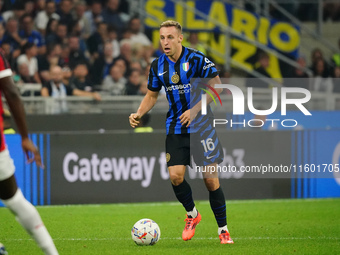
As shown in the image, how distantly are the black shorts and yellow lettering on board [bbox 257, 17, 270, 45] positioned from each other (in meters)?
10.7

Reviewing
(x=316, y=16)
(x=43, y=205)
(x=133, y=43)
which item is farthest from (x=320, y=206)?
(x=316, y=16)

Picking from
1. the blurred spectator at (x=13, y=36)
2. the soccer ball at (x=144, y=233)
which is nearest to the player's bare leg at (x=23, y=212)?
the soccer ball at (x=144, y=233)

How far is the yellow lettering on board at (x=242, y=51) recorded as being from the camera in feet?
58.6

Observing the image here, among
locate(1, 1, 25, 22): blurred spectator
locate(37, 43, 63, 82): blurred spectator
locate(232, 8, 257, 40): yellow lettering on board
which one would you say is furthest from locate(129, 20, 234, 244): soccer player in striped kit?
locate(232, 8, 257, 40): yellow lettering on board

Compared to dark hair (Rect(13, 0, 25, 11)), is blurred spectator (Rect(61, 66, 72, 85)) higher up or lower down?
lower down

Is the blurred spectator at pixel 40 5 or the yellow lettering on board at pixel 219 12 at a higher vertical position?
the blurred spectator at pixel 40 5

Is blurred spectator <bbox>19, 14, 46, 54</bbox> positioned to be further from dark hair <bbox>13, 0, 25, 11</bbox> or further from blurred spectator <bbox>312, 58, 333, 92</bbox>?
blurred spectator <bbox>312, 58, 333, 92</bbox>

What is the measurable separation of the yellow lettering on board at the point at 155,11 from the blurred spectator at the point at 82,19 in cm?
171

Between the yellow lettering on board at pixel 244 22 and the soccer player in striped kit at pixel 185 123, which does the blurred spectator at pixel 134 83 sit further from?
the soccer player in striped kit at pixel 185 123

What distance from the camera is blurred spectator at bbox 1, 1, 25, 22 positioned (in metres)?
16.1

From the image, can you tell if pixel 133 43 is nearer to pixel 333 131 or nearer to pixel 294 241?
pixel 333 131

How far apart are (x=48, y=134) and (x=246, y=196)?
140 inches

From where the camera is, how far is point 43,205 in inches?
480

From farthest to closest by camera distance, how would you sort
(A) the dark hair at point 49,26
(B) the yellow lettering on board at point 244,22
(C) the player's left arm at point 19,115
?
(B) the yellow lettering on board at point 244,22, (A) the dark hair at point 49,26, (C) the player's left arm at point 19,115
